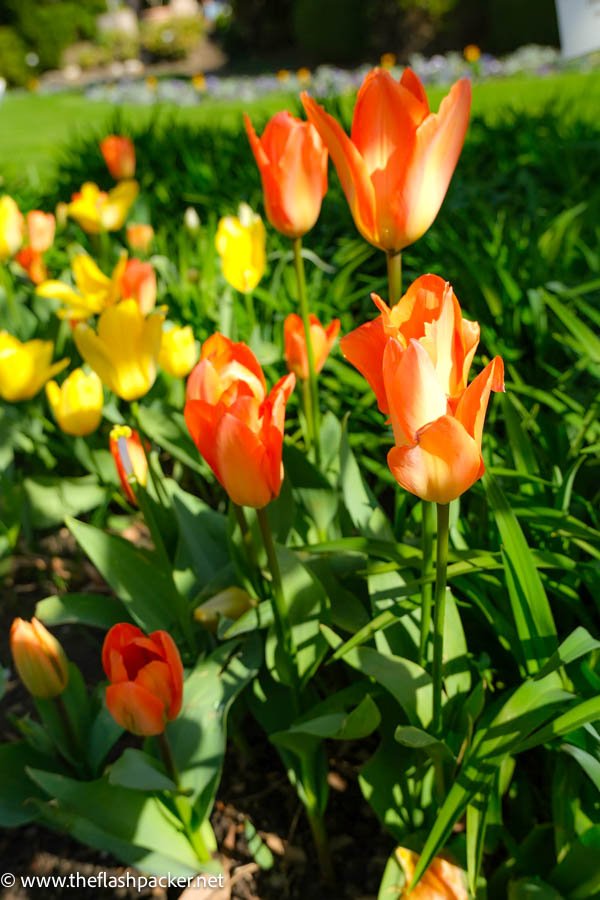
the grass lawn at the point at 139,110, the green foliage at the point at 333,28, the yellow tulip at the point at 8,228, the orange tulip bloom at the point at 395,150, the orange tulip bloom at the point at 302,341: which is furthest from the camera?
the green foliage at the point at 333,28

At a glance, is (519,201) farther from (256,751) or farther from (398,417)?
(398,417)

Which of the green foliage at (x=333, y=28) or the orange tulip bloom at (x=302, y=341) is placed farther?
the green foliage at (x=333, y=28)

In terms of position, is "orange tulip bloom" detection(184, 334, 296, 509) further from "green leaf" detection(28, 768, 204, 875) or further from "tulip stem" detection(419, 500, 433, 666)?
"green leaf" detection(28, 768, 204, 875)

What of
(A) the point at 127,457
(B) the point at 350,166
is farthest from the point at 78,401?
(B) the point at 350,166

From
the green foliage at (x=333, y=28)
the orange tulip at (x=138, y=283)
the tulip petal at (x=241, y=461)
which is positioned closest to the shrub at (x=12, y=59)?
the green foliage at (x=333, y=28)

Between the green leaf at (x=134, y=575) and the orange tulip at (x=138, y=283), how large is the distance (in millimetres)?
512

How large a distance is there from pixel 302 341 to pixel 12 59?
739 inches

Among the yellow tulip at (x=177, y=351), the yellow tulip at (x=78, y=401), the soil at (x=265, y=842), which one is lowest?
the soil at (x=265, y=842)

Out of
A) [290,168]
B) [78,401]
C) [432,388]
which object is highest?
[290,168]

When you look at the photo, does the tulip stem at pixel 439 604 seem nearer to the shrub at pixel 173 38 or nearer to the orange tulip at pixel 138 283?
the orange tulip at pixel 138 283

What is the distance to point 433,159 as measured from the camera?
997mm

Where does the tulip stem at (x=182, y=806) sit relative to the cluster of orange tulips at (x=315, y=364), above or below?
below

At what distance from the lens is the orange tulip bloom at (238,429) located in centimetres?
90

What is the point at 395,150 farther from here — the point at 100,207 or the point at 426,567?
the point at 100,207
